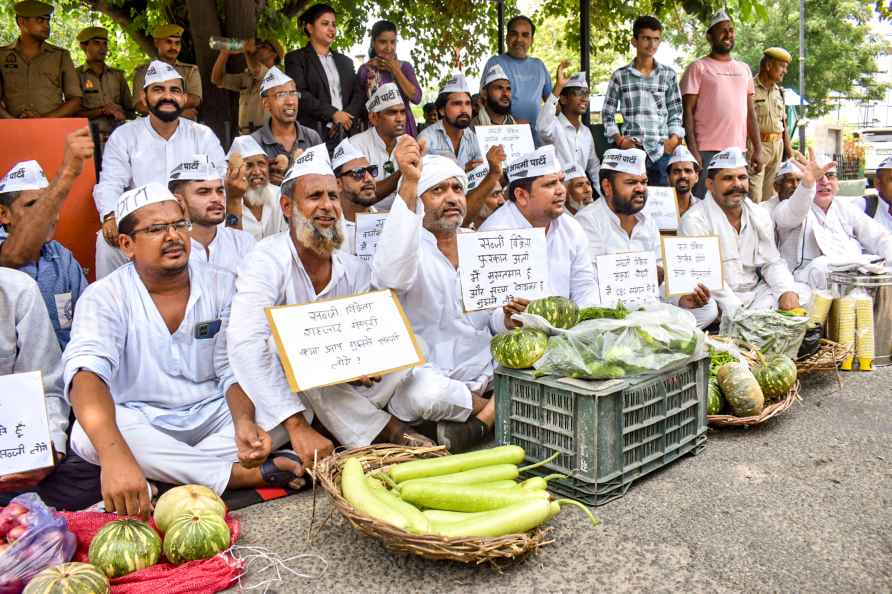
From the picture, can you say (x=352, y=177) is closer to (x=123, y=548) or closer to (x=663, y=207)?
(x=663, y=207)

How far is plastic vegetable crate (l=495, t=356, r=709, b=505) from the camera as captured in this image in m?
3.55

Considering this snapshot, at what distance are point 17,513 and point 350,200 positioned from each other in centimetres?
372

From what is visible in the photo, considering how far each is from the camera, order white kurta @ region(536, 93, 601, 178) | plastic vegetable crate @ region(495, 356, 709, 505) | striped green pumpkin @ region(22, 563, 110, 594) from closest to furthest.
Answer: striped green pumpkin @ region(22, 563, 110, 594)
plastic vegetable crate @ region(495, 356, 709, 505)
white kurta @ region(536, 93, 601, 178)

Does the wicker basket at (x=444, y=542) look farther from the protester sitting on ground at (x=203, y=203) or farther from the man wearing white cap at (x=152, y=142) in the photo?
the man wearing white cap at (x=152, y=142)

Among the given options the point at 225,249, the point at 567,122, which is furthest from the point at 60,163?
the point at 567,122

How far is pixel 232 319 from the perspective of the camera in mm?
3984

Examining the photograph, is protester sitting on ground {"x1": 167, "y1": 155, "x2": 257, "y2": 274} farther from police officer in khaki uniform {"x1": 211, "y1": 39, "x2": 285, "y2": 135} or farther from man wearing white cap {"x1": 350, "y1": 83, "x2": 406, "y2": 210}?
police officer in khaki uniform {"x1": 211, "y1": 39, "x2": 285, "y2": 135}

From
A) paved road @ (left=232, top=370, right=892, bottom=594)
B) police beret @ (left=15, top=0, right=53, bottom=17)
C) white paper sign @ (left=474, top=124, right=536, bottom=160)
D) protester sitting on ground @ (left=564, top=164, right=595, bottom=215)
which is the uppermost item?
police beret @ (left=15, top=0, right=53, bottom=17)

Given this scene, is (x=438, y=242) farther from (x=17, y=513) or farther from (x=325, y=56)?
(x=325, y=56)

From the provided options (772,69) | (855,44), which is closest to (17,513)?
(772,69)

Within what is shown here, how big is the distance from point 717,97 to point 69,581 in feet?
26.1

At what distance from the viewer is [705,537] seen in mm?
3279

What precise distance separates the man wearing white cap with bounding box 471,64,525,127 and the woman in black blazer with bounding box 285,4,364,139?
1.35m

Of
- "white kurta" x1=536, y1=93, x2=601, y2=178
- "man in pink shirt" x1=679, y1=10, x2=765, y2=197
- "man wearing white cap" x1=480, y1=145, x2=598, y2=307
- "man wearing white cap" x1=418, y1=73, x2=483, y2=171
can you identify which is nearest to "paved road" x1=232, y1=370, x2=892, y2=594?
"man wearing white cap" x1=480, y1=145, x2=598, y2=307
